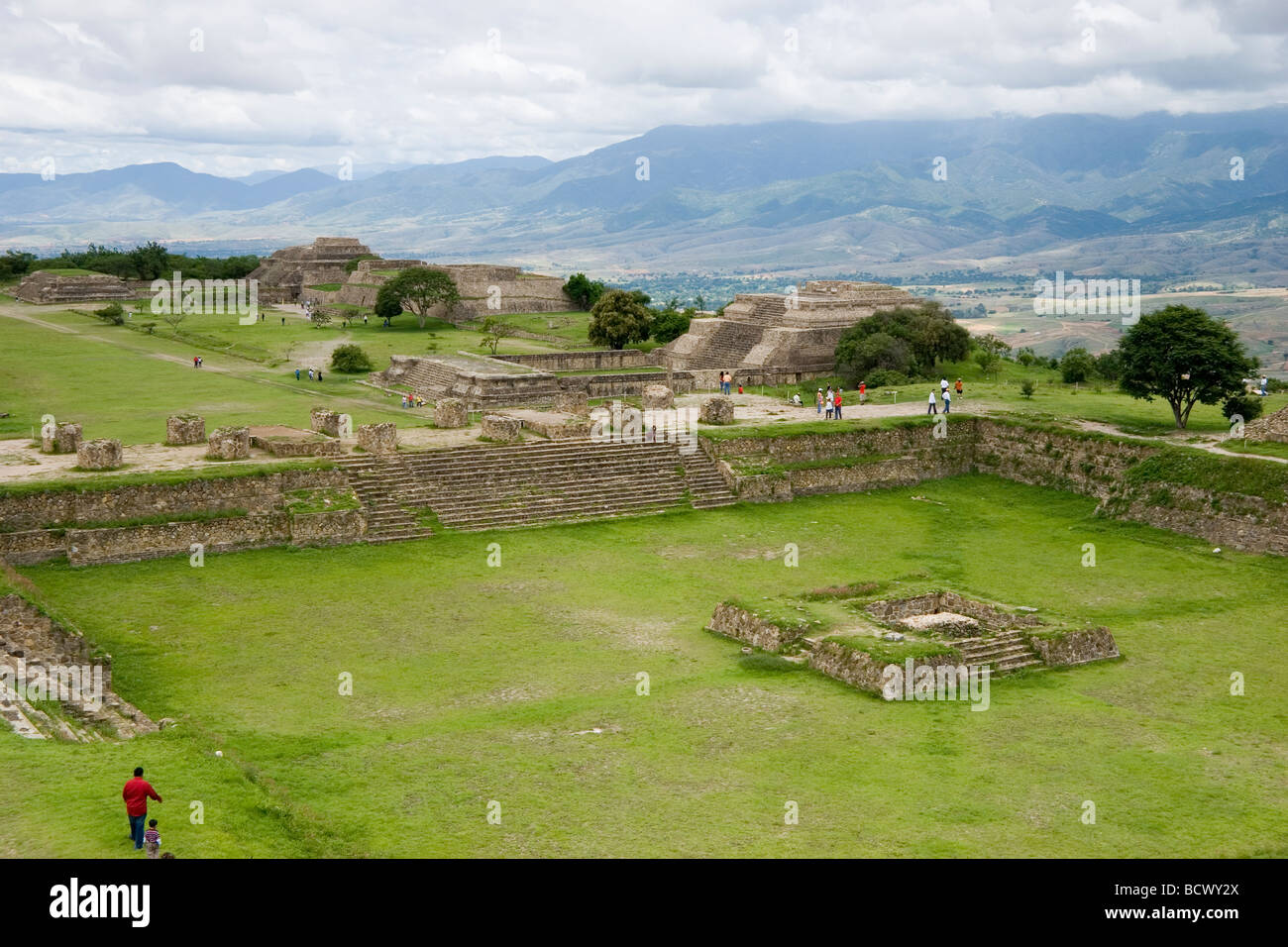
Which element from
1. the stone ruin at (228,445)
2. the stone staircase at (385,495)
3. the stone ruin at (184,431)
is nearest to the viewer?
the stone staircase at (385,495)

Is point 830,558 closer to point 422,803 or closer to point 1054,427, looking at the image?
point 1054,427

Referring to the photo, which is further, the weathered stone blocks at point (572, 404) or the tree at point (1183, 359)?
the weathered stone blocks at point (572, 404)

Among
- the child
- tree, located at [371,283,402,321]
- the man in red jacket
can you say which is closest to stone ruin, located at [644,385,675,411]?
the man in red jacket

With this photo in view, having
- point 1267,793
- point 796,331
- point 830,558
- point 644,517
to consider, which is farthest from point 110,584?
point 796,331

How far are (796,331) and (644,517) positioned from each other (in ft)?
73.0

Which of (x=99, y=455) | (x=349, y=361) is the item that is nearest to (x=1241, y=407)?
(x=99, y=455)

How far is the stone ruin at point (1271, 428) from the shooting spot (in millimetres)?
33469

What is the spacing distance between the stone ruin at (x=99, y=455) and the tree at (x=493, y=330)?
89.1 ft

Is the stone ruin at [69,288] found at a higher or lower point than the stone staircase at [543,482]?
higher

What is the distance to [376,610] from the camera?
24.7m

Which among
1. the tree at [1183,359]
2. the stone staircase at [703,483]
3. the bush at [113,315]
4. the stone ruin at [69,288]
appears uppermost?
the stone ruin at [69,288]

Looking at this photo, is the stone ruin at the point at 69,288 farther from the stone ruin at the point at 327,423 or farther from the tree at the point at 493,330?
the stone ruin at the point at 327,423

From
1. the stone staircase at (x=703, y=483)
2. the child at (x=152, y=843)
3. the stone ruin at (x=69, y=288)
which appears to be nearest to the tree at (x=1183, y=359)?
the stone staircase at (x=703, y=483)

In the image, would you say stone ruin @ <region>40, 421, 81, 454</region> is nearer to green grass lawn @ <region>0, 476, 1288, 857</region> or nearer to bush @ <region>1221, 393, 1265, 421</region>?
green grass lawn @ <region>0, 476, 1288, 857</region>
